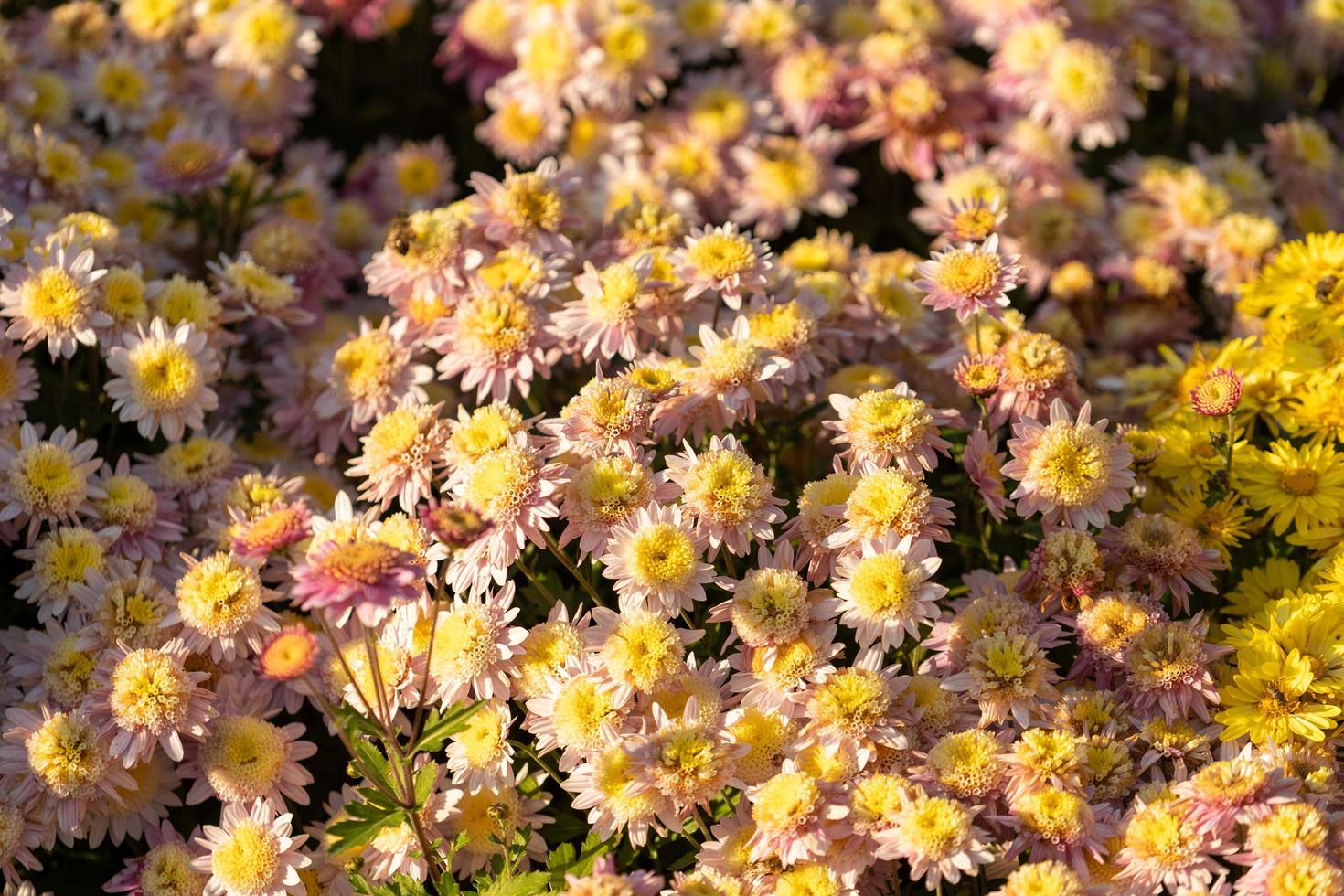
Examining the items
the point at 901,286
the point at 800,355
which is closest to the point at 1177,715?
the point at 800,355

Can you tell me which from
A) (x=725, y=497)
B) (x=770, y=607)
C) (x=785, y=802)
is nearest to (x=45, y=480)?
(x=725, y=497)

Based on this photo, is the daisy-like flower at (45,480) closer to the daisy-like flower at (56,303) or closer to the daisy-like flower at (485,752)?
the daisy-like flower at (56,303)

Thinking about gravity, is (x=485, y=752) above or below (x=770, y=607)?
below

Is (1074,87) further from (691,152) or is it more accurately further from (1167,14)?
(691,152)

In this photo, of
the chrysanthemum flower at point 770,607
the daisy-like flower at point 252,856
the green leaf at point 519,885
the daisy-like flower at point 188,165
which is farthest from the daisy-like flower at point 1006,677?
the daisy-like flower at point 188,165

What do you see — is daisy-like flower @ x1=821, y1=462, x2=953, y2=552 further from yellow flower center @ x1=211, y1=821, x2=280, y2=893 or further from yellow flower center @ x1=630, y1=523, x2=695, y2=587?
yellow flower center @ x1=211, y1=821, x2=280, y2=893

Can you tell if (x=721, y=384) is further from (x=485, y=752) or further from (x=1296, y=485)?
(x=1296, y=485)

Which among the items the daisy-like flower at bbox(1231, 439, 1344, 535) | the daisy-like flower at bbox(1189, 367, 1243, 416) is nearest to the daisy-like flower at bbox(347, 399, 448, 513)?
the daisy-like flower at bbox(1189, 367, 1243, 416)
